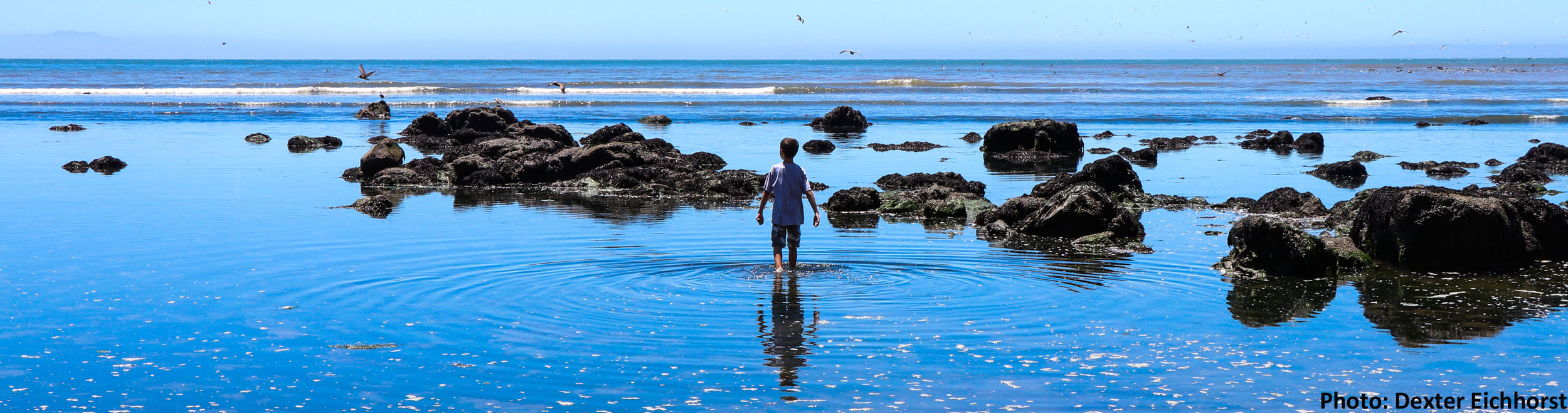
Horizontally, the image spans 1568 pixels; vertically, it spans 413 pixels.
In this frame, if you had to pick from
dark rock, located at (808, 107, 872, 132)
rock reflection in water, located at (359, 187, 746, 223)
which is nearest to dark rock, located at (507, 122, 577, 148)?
rock reflection in water, located at (359, 187, 746, 223)

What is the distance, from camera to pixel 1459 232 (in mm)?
12055

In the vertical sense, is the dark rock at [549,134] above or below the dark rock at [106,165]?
above

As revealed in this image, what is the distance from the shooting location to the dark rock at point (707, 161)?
24.3m

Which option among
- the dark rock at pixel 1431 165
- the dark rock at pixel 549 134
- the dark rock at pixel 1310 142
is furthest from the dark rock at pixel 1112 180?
the dark rock at pixel 549 134

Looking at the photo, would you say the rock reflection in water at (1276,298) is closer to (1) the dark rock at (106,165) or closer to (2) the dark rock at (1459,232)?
(2) the dark rock at (1459,232)

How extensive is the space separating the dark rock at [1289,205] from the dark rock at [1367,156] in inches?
393

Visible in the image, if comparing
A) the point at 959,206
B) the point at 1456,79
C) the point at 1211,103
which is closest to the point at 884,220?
the point at 959,206

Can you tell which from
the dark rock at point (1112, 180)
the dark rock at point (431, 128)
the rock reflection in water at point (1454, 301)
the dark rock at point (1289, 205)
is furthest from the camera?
the dark rock at point (431, 128)

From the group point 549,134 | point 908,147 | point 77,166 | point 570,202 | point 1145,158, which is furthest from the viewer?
point 908,147

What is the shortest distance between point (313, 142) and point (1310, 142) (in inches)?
981

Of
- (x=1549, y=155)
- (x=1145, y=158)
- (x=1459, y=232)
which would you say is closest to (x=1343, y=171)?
(x=1145, y=158)

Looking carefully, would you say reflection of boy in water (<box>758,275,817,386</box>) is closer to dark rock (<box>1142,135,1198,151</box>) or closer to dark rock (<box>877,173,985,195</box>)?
dark rock (<box>877,173,985,195</box>)

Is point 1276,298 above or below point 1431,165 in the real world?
below

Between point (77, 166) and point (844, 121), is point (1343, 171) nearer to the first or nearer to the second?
point (844, 121)
